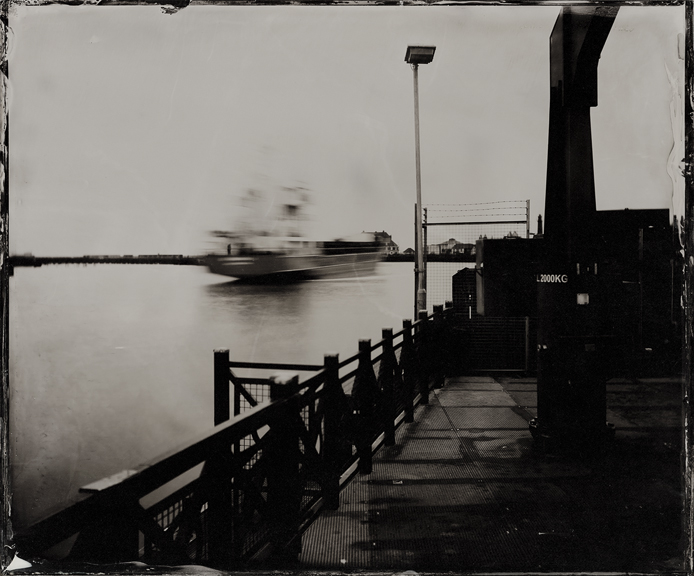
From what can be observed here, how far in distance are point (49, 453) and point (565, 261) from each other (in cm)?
422

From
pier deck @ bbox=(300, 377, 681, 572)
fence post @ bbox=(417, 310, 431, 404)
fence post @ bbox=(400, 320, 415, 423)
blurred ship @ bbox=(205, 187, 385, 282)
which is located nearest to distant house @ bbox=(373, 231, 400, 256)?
blurred ship @ bbox=(205, 187, 385, 282)

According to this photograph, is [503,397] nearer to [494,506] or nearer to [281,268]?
[494,506]

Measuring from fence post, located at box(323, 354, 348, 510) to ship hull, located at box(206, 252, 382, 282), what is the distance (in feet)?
3.79

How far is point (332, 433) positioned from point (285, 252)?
1694mm

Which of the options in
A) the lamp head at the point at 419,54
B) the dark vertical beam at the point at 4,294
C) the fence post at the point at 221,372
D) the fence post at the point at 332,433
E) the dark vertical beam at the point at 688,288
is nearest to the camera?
the dark vertical beam at the point at 4,294

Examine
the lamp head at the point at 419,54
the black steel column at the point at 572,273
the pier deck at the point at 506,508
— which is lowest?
the pier deck at the point at 506,508

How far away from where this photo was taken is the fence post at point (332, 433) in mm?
3391

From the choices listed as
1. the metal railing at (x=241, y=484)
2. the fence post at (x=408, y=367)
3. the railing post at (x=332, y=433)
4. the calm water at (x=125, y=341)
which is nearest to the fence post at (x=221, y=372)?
the metal railing at (x=241, y=484)

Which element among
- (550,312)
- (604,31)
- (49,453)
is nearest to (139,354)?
(49,453)

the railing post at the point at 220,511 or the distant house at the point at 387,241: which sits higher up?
the distant house at the point at 387,241

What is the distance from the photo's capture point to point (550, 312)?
409 centimetres

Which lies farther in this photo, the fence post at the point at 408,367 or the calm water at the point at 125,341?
the fence post at the point at 408,367

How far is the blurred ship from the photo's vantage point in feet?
12.6

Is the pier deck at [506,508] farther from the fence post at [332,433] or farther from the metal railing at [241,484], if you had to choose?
the metal railing at [241,484]
